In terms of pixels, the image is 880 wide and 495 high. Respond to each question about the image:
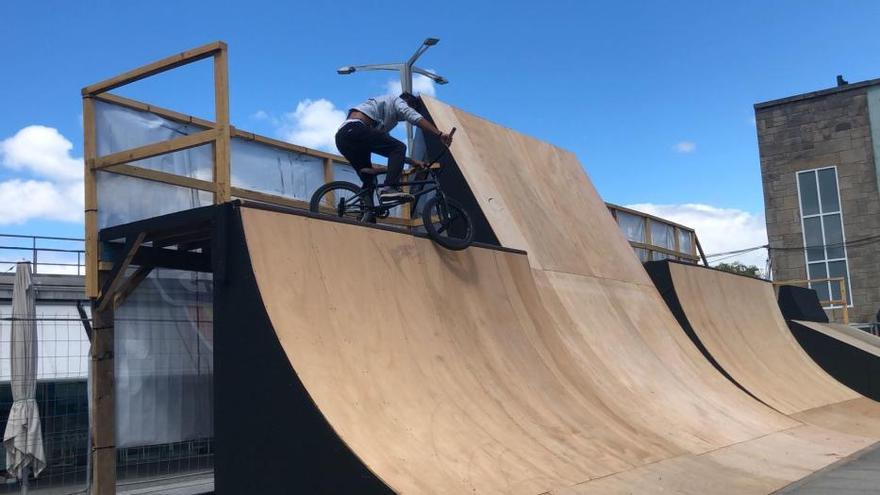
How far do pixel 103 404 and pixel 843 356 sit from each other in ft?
46.2

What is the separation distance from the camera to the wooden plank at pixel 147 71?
627 cm

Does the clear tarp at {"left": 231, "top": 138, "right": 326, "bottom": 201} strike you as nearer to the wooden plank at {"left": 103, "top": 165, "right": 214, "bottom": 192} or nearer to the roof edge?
the wooden plank at {"left": 103, "top": 165, "right": 214, "bottom": 192}

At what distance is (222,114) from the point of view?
6.08m

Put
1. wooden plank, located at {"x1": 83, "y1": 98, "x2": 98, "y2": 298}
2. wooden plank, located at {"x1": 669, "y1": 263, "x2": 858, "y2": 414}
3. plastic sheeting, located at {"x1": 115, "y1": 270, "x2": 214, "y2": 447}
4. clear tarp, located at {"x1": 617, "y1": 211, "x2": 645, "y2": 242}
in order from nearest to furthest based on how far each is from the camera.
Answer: wooden plank, located at {"x1": 83, "y1": 98, "x2": 98, "y2": 298} → plastic sheeting, located at {"x1": 115, "y1": 270, "x2": 214, "y2": 447} → wooden plank, located at {"x1": 669, "y1": 263, "x2": 858, "y2": 414} → clear tarp, located at {"x1": 617, "y1": 211, "x2": 645, "y2": 242}

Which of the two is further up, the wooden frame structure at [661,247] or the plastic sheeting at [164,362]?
the wooden frame structure at [661,247]

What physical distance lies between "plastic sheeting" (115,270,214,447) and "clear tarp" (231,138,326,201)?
51.1 inches

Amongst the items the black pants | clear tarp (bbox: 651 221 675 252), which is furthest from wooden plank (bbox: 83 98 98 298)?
clear tarp (bbox: 651 221 675 252)

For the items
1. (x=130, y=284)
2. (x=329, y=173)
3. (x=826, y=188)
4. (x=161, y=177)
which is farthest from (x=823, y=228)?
(x=130, y=284)

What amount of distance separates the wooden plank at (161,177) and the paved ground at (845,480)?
232 inches

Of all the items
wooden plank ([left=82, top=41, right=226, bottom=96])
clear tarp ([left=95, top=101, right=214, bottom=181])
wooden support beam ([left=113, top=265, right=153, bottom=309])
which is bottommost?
wooden support beam ([left=113, top=265, right=153, bottom=309])

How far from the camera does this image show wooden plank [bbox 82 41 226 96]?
6.27 metres

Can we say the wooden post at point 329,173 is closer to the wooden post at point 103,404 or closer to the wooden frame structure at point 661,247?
the wooden post at point 103,404

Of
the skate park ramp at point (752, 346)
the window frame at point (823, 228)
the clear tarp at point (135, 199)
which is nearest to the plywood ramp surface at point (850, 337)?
the skate park ramp at point (752, 346)

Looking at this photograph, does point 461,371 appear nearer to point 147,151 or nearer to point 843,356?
point 147,151
